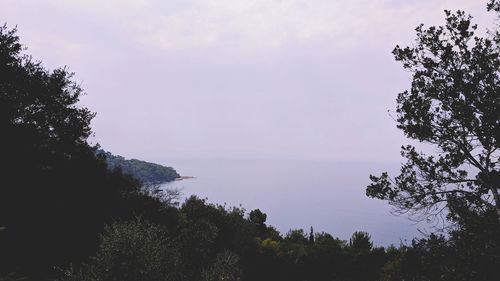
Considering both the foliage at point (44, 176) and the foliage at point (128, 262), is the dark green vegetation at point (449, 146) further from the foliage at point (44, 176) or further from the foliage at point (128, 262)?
the foliage at point (44, 176)

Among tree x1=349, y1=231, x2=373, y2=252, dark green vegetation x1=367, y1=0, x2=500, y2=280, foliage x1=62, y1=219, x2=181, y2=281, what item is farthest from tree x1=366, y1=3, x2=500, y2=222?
tree x1=349, y1=231, x2=373, y2=252

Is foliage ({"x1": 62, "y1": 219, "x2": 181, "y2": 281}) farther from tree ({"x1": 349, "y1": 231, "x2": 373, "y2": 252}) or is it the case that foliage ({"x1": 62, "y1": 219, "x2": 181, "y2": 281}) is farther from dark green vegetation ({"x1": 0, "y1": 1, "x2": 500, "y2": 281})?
tree ({"x1": 349, "y1": 231, "x2": 373, "y2": 252})

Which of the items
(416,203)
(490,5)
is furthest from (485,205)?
(490,5)

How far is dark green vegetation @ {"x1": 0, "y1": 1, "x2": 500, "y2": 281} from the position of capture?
1255cm

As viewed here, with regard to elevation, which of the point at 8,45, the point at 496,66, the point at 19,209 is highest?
the point at 8,45

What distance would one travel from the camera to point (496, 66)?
1237cm

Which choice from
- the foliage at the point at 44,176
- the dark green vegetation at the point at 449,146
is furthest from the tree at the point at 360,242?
the dark green vegetation at the point at 449,146

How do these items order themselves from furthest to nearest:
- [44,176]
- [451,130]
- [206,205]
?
1. [206,205]
2. [44,176]
3. [451,130]

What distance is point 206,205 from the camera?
142 ft

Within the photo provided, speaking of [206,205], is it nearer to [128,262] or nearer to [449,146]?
[128,262]

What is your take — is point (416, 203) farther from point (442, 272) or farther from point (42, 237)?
point (42, 237)

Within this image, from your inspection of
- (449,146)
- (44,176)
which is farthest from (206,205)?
(449,146)

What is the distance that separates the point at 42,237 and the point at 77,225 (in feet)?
10.2

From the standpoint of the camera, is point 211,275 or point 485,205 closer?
point 485,205
